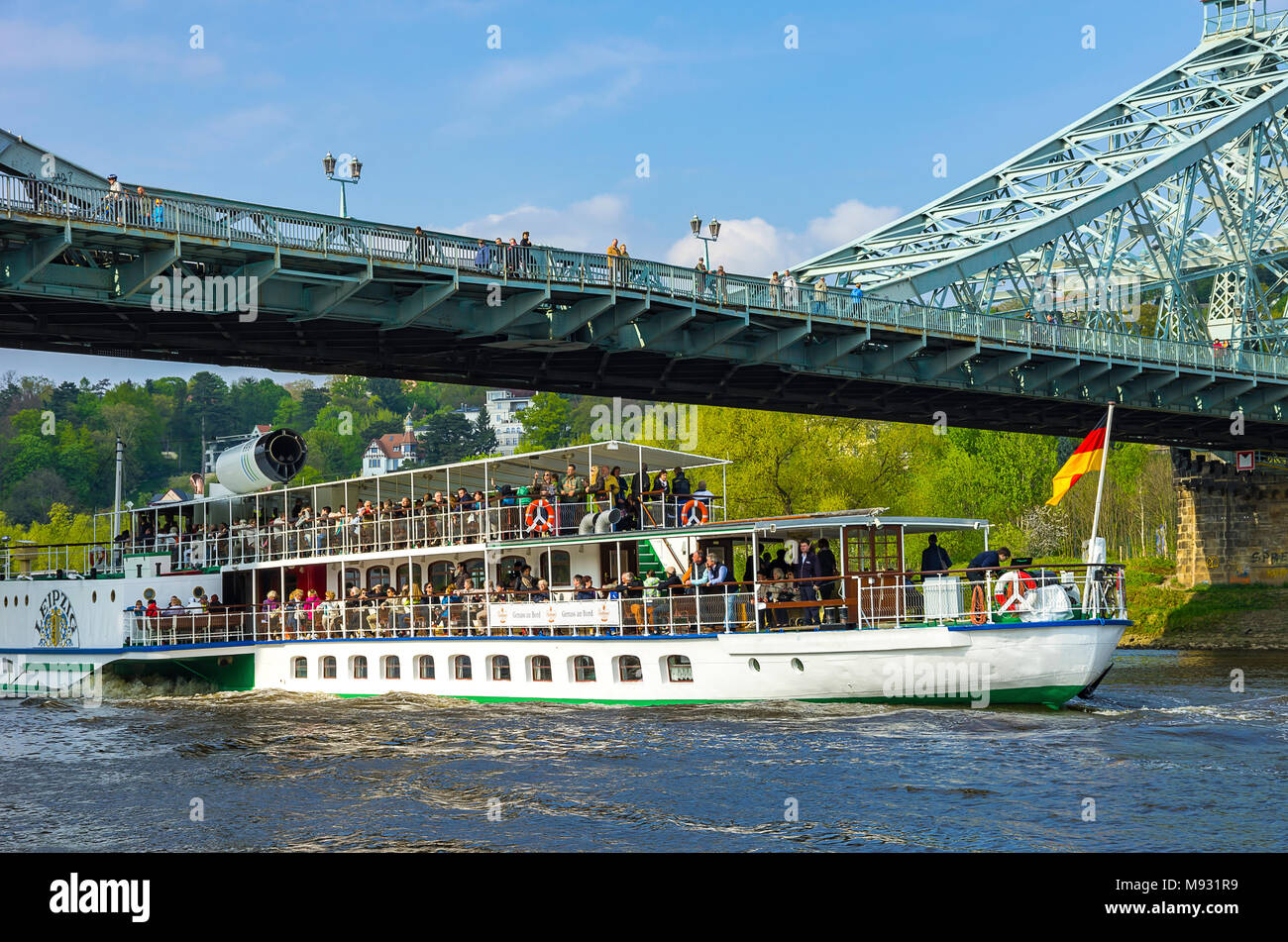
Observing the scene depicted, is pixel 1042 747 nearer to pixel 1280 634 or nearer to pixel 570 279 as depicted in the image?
pixel 570 279

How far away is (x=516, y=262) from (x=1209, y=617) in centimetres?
3802

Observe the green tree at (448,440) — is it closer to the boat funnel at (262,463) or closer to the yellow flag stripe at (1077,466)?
the boat funnel at (262,463)

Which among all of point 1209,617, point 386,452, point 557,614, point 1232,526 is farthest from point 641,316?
point 386,452

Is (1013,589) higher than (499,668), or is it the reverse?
(1013,589)

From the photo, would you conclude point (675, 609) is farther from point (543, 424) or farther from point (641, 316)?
point (543, 424)

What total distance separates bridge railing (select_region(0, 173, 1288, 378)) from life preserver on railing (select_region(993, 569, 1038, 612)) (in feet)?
45.3

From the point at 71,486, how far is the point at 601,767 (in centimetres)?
14534

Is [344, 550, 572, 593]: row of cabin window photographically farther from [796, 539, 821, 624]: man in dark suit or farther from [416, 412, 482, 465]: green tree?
[416, 412, 482, 465]: green tree

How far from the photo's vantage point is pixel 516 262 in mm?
33875

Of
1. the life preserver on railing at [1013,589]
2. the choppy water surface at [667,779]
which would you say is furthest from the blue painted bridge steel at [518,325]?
the life preserver on railing at [1013,589]

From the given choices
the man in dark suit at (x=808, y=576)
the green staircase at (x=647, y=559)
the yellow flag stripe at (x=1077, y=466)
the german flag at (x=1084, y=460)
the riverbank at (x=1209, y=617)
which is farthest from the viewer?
the riverbank at (x=1209, y=617)

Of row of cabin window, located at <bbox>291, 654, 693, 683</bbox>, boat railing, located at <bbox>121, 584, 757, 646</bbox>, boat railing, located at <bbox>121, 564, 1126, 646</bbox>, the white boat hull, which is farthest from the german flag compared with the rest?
row of cabin window, located at <bbox>291, 654, 693, 683</bbox>

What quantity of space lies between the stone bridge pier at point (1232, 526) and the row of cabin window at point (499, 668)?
137ft

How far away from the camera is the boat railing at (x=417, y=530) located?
30.5 m
